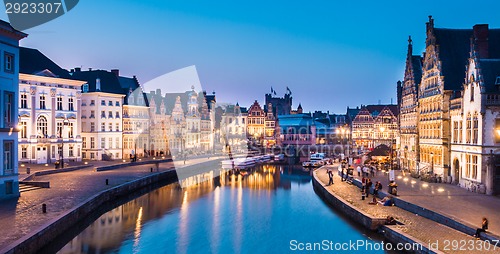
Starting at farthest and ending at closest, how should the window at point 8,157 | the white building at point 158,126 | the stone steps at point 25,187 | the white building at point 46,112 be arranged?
the white building at point 158,126, the white building at point 46,112, the stone steps at point 25,187, the window at point 8,157

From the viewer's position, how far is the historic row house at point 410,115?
4478cm

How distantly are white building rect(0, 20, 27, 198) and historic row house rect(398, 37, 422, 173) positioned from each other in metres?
33.8

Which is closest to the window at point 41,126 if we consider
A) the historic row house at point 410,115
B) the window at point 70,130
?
the window at point 70,130

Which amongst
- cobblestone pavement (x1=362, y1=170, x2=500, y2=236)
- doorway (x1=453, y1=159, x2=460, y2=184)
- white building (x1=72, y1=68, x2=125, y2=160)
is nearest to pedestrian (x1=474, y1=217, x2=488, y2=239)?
cobblestone pavement (x1=362, y1=170, x2=500, y2=236)

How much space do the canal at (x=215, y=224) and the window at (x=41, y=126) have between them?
59.5ft

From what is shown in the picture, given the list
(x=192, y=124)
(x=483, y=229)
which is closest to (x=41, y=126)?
(x=192, y=124)

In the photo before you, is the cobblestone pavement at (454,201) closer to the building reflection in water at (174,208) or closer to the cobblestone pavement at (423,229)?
the cobblestone pavement at (423,229)

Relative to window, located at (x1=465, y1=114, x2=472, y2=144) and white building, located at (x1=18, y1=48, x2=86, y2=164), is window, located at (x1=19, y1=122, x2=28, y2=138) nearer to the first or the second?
white building, located at (x1=18, y1=48, x2=86, y2=164)

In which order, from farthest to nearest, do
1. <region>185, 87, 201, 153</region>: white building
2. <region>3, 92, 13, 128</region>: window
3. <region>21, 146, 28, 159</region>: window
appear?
1. <region>185, 87, 201, 153</region>: white building
2. <region>21, 146, 28, 159</region>: window
3. <region>3, 92, 13, 128</region>: window

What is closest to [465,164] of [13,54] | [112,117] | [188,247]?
[188,247]

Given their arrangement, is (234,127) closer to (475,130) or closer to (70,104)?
(70,104)

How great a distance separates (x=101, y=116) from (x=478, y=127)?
51.1 metres

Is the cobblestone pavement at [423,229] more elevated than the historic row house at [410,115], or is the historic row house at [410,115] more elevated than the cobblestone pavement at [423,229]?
the historic row house at [410,115]

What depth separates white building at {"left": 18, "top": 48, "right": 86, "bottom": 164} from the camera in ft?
169
